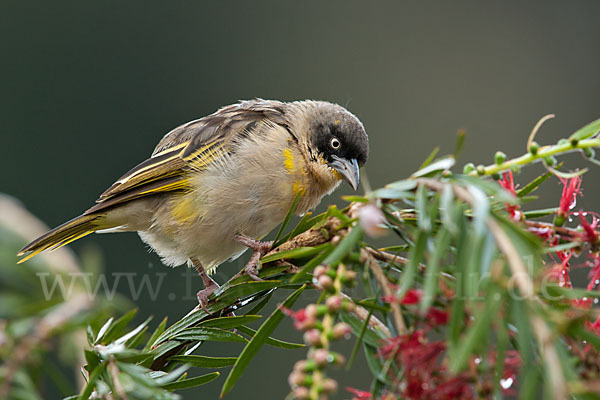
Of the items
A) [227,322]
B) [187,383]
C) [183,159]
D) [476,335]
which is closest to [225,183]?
[183,159]

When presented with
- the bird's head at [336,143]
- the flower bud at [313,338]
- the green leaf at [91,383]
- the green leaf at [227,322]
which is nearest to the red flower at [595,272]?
the flower bud at [313,338]

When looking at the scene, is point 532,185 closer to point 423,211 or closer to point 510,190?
point 510,190

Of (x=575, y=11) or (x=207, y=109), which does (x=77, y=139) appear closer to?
(x=207, y=109)

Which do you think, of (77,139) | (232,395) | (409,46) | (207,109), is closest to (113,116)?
(77,139)

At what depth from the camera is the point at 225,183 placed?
3.32 meters

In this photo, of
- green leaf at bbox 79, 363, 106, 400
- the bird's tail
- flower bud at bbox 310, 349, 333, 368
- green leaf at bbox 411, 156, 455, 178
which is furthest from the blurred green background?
flower bud at bbox 310, 349, 333, 368

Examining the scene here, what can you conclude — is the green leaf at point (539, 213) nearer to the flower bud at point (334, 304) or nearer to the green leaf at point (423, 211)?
the green leaf at point (423, 211)

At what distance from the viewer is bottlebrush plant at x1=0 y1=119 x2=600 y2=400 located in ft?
2.95

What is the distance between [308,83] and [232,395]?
20.0 ft

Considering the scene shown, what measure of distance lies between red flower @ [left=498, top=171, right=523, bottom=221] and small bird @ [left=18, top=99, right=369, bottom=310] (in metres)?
1.73

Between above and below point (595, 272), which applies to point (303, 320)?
above

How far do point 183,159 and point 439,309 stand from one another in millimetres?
2560

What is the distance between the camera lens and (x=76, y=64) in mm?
10766

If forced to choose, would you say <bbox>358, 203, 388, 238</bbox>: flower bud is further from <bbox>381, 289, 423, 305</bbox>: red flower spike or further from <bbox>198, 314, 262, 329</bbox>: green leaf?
<bbox>198, 314, 262, 329</bbox>: green leaf
